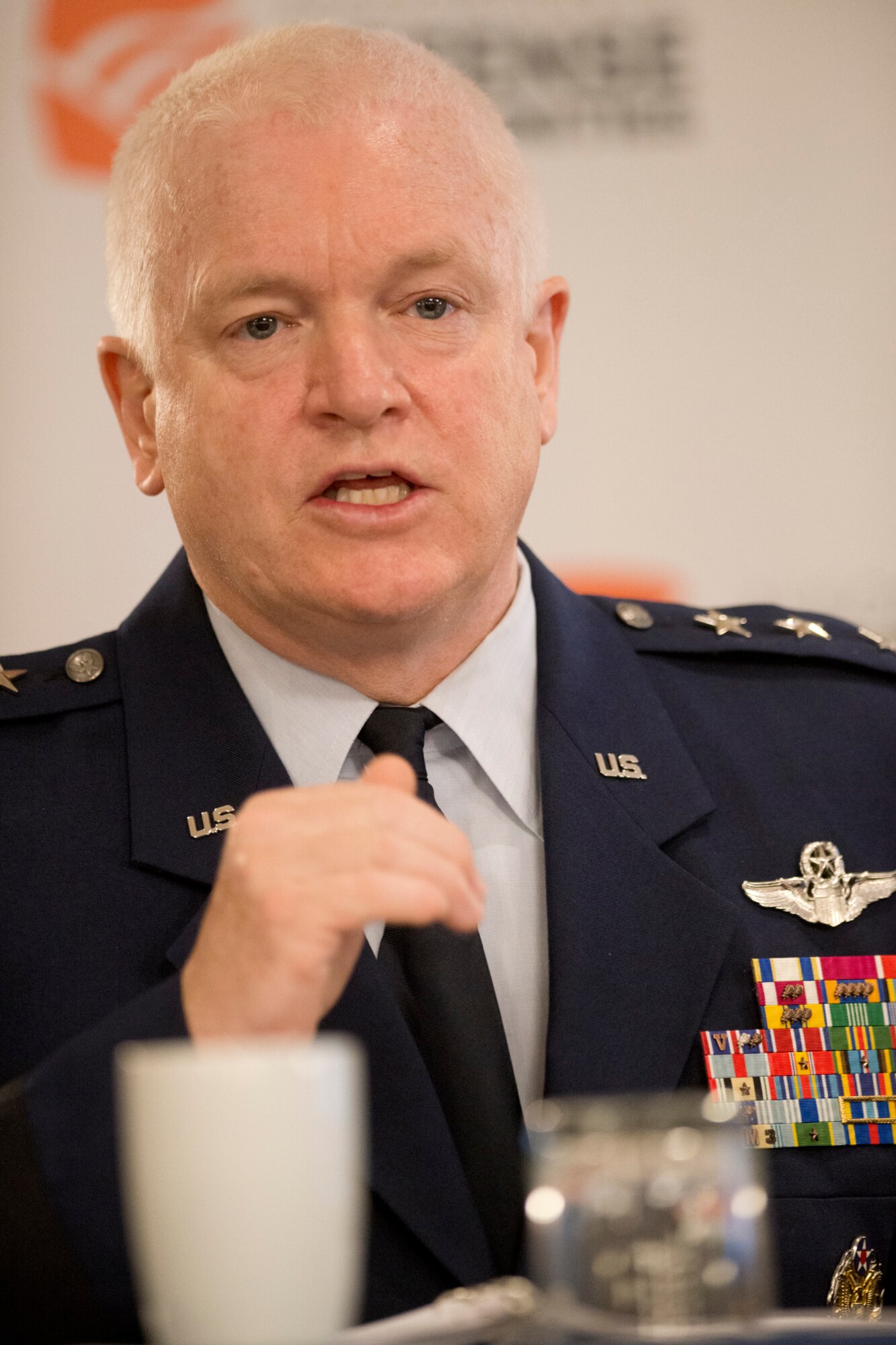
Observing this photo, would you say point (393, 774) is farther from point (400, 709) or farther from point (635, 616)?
point (635, 616)

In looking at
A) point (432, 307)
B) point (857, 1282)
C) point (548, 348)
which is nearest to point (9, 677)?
point (432, 307)

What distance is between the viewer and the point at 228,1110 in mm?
717

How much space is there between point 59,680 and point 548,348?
71 centimetres

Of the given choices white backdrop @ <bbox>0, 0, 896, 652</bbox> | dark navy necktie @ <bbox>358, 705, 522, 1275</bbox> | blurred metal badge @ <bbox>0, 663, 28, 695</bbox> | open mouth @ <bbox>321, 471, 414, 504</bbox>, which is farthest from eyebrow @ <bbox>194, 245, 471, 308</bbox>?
white backdrop @ <bbox>0, 0, 896, 652</bbox>

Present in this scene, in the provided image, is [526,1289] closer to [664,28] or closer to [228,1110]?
[228,1110]

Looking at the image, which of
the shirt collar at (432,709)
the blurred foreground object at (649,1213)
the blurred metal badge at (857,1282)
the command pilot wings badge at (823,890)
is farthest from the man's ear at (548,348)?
the blurred foreground object at (649,1213)

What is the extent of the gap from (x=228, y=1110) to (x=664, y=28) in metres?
2.42

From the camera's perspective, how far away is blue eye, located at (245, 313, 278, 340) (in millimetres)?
1615

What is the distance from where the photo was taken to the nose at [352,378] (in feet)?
4.99

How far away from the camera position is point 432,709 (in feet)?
5.51

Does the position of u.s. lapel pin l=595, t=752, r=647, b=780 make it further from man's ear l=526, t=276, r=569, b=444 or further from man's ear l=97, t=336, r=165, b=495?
man's ear l=97, t=336, r=165, b=495

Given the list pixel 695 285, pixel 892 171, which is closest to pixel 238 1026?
pixel 695 285

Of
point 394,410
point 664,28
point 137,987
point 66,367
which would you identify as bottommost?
point 137,987

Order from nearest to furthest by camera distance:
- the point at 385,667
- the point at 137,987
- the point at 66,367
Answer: the point at 137,987
the point at 385,667
the point at 66,367
